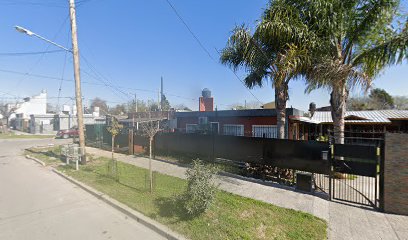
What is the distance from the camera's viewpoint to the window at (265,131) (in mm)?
14058

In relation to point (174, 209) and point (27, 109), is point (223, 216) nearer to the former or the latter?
point (174, 209)

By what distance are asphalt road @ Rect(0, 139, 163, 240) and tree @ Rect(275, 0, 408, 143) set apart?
23.5 ft

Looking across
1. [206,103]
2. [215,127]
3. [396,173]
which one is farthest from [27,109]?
[396,173]

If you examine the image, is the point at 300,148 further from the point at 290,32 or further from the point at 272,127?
the point at 272,127

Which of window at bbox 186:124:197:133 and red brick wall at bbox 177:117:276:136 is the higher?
red brick wall at bbox 177:117:276:136

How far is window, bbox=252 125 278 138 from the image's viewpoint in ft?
46.1

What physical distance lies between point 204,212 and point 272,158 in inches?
163

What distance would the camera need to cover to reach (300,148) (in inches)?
297

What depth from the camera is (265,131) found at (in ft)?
47.3

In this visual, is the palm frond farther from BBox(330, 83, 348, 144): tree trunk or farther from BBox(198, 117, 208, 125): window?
BBox(198, 117, 208, 125): window

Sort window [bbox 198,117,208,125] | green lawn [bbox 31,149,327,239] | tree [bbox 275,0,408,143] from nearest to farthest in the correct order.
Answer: green lawn [bbox 31,149,327,239] → tree [bbox 275,0,408,143] → window [bbox 198,117,208,125]

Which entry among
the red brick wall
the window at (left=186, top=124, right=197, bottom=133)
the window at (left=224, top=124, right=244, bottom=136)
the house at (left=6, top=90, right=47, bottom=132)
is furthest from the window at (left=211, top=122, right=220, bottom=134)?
the house at (left=6, top=90, right=47, bottom=132)

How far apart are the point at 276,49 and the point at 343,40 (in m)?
2.48

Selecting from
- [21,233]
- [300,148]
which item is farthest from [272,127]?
[21,233]
